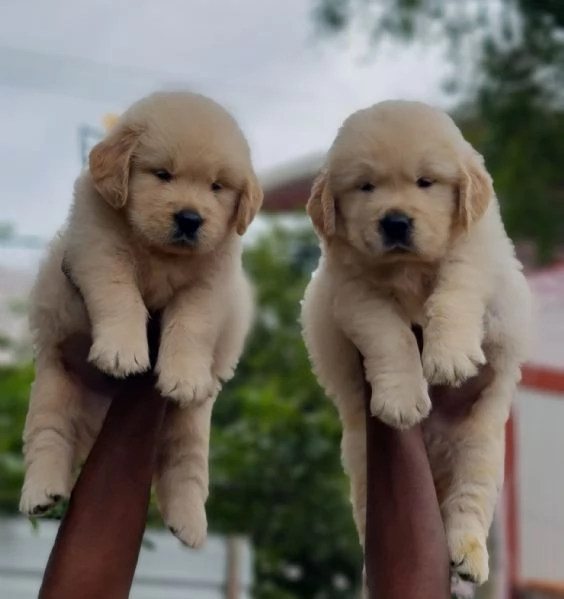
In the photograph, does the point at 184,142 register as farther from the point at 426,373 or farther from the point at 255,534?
the point at 255,534

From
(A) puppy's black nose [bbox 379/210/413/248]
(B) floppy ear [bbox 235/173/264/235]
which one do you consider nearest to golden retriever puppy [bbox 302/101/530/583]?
(A) puppy's black nose [bbox 379/210/413/248]

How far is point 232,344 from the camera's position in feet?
8.43

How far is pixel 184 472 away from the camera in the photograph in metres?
2.61

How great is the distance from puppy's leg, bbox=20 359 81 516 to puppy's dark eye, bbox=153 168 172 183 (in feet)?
1.47

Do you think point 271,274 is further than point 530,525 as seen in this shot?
Yes

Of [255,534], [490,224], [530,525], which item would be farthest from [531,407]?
[490,224]

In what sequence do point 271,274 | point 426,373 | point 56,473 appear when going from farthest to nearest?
point 271,274
point 56,473
point 426,373

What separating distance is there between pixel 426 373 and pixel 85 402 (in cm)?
73

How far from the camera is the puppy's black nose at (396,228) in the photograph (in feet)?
7.82

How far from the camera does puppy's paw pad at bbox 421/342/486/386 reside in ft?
7.55

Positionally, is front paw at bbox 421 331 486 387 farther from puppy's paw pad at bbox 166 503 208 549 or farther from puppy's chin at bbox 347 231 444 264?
puppy's paw pad at bbox 166 503 208 549

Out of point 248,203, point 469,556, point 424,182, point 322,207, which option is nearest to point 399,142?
point 424,182

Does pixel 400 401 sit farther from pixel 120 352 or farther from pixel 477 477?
pixel 120 352

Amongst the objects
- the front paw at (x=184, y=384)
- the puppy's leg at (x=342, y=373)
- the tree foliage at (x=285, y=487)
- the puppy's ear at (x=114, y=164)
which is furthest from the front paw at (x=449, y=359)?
the tree foliage at (x=285, y=487)
